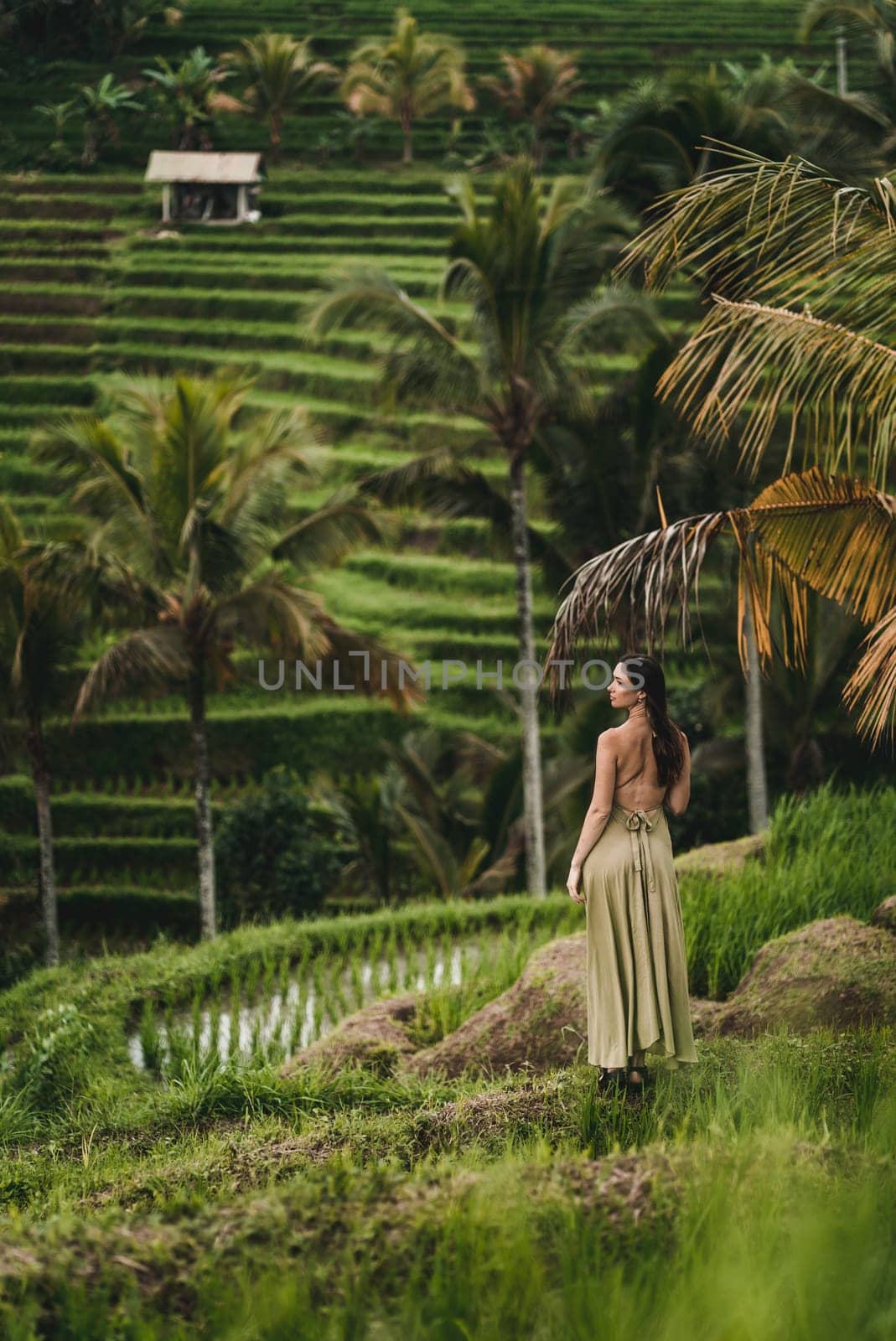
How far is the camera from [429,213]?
24.6 metres

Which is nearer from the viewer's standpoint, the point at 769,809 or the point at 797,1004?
the point at 797,1004

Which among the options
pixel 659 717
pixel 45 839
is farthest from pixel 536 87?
pixel 659 717

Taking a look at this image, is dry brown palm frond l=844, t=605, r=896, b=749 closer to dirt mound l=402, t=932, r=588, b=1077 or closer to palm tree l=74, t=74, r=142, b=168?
dirt mound l=402, t=932, r=588, b=1077

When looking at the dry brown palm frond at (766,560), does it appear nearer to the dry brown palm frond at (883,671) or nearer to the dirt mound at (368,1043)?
the dry brown palm frond at (883,671)

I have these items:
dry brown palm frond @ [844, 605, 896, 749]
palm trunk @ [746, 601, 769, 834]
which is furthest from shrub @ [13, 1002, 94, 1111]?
palm trunk @ [746, 601, 769, 834]

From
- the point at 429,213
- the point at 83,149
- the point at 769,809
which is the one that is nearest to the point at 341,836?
the point at 769,809

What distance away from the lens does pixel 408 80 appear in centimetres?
2614

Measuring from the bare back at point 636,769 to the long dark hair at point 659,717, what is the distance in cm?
2

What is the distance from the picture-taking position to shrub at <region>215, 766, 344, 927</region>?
12.1 metres

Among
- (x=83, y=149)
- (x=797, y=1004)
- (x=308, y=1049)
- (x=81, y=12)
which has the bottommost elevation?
(x=308, y=1049)

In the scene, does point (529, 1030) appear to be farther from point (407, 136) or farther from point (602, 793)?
point (407, 136)

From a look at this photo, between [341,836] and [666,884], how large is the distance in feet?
31.8

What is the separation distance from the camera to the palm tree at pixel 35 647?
34.1ft

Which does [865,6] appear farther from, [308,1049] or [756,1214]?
[756,1214]
